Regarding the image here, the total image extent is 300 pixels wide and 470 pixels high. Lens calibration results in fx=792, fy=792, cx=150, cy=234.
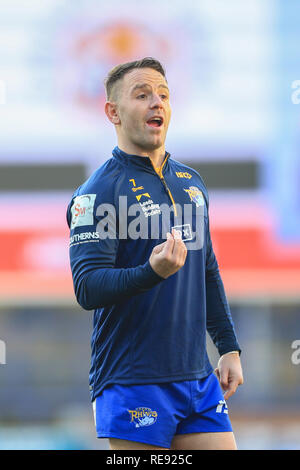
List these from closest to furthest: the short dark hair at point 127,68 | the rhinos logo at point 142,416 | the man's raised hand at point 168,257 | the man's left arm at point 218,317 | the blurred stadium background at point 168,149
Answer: the man's raised hand at point 168,257, the rhinos logo at point 142,416, the short dark hair at point 127,68, the man's left arm at point 218,317, the blurred stadium background at point 168,149

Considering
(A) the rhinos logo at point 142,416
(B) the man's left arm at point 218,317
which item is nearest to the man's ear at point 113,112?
(B) the man's left arm at point 218,317

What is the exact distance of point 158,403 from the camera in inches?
116

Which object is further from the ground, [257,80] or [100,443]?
[257,80]

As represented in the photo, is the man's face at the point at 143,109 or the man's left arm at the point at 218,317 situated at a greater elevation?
the man's face at the point at 143,109

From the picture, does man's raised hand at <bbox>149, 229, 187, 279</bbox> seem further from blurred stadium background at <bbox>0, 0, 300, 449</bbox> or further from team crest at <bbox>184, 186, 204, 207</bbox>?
blurred stadium background at <bbox>0, 0, 300, 449</bbox>

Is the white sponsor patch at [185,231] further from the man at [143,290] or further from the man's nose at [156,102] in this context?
the man's nose at [156,102]

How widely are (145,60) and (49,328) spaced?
11667mm

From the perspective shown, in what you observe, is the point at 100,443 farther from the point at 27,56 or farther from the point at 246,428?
the point at 27,56

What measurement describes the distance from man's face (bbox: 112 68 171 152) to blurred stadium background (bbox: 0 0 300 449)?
1058 centimetres

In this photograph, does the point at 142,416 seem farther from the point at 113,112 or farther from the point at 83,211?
the point at 113,112

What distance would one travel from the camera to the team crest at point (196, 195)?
3.23m

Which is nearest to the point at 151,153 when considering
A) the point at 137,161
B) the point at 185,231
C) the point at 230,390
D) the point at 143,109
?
the point at 137,161

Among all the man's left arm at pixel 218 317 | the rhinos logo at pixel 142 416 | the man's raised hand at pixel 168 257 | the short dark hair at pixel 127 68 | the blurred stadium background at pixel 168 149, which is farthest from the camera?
the blurred stadium background at pixel 168 149
